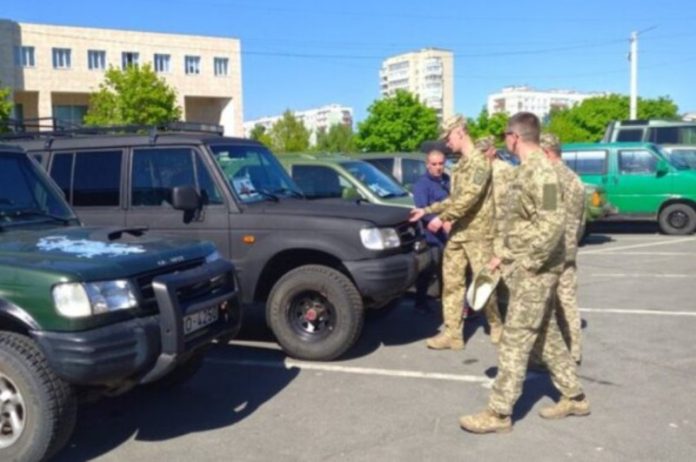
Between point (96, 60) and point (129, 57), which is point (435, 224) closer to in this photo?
point (96, 60)

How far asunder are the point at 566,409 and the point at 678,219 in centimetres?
1208

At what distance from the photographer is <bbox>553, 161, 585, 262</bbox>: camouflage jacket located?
4793 mm

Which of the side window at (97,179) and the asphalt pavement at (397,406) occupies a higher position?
the side window at (97,179)

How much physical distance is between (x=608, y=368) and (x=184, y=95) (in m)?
68.9

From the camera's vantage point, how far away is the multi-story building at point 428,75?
352ft

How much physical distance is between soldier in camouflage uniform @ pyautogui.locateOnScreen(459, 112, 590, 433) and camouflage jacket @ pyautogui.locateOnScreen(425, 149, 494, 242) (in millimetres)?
1624

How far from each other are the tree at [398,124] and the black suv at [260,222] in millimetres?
44350

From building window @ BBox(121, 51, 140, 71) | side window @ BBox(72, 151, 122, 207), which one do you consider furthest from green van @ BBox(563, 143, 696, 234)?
building window @ BBox(121, 51, 140, 71)

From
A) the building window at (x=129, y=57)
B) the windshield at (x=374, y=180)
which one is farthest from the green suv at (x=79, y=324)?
the building window at (x=129, y=57)

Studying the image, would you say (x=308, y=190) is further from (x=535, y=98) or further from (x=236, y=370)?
(x=535, y=98)

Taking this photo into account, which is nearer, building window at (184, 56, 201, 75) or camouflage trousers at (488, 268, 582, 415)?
camouflage trousers at (488, 268, 582, 415)

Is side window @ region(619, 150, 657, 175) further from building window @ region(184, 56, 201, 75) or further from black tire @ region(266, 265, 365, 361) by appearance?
building window @ region(184, 56, 201, 75)

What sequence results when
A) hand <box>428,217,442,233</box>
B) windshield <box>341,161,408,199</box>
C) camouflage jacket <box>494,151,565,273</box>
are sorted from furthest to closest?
windshield <box>341,161,408,199</box>, hand <box>428,217,442,233</box>, camouflage jacket <box>494,151,565,273</box>

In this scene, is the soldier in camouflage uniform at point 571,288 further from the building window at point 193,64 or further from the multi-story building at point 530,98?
the multi-story building at point 530,98
